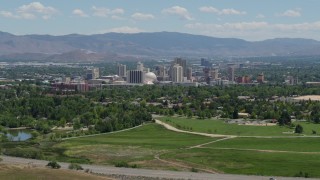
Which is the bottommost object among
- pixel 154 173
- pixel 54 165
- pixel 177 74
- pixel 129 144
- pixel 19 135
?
pixel 19 135

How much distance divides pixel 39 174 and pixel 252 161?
748 inches

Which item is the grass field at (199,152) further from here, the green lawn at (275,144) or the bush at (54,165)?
the bush at (54,165)

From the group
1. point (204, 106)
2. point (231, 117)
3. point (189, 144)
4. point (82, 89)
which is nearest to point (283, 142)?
point (189, 144)

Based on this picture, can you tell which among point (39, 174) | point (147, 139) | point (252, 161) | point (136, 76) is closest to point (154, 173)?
point (39, 174)

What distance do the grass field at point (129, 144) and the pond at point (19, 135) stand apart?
8223 mm

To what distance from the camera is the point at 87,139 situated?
71.9m

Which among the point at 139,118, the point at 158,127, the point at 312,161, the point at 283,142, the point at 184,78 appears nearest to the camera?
the point at 312,161

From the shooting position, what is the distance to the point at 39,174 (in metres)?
45.3

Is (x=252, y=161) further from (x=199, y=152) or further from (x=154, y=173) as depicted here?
(x=154, y=173)

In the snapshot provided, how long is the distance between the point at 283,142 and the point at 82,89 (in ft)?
287

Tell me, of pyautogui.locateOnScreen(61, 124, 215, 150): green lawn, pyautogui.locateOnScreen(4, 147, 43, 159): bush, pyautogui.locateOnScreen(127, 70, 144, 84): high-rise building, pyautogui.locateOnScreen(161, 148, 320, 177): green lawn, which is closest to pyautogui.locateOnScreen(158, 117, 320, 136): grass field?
pyautogui.locateOnScreen(61, 124, 215, 150): green lawn

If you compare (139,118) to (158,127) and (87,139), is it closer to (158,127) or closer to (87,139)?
(158,127)

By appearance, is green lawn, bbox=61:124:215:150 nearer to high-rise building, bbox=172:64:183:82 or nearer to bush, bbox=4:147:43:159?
bush, bbox=4:147:43:159

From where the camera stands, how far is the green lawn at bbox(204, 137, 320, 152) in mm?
62125
